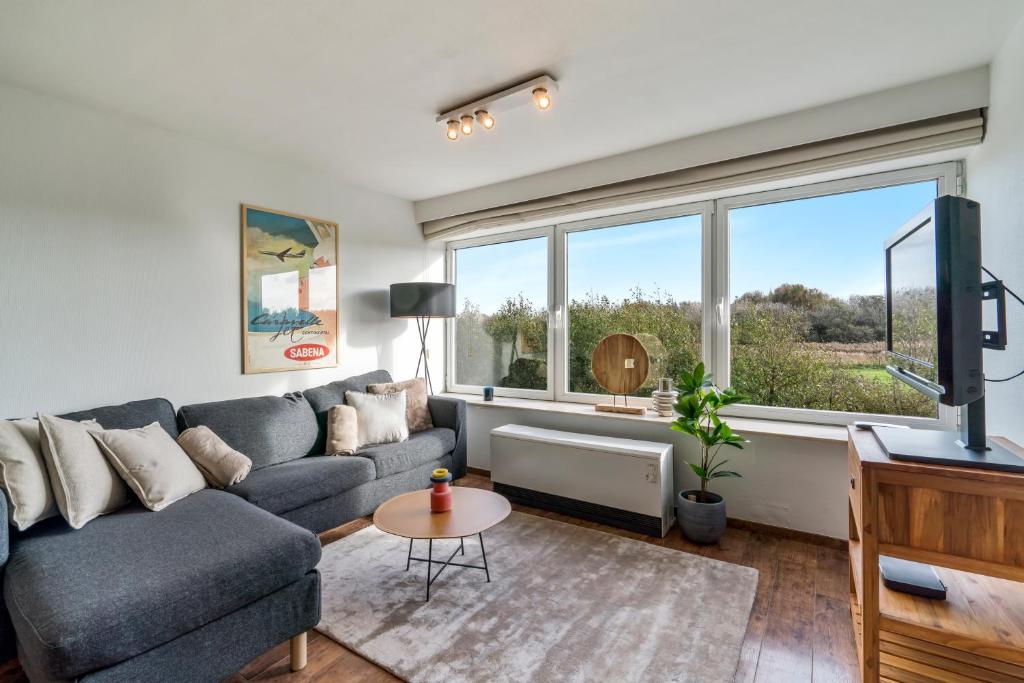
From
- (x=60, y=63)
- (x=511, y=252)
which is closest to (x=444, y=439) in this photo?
(x=511, y=252)

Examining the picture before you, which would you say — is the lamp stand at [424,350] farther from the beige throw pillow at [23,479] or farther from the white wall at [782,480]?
the beige throw pillow at [23,479]

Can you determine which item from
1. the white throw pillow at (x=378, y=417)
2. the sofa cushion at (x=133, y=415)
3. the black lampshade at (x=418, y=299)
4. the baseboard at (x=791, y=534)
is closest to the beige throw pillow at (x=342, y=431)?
the white throw pillow at (x=378, y=417)

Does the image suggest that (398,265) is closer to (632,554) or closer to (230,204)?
(230,204)

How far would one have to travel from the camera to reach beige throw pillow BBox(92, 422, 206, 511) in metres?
2.02

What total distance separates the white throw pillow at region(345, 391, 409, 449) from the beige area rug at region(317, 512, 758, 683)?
0.70 meters

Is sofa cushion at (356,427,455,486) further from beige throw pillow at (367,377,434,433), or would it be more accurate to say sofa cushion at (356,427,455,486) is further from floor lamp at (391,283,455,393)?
floor lamp at (391,283,455,393)

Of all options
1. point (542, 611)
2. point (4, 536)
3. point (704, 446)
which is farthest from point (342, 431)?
point (704, 446)

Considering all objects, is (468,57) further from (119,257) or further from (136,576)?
(136,576)

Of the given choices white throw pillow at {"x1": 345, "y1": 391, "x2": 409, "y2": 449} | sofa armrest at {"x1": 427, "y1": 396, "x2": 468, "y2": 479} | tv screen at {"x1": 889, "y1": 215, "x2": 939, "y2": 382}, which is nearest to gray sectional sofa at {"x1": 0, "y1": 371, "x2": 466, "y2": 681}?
white throw pillow at {"x1": 345, "y1": 391, "x2": 409, "y2": 449}

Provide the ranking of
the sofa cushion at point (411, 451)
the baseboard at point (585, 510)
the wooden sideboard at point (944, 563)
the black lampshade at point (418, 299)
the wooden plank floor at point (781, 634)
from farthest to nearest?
the black lampshade at point (418, 299) → the sofa cushion at point (411, 451) → the baseboard at point (585, 510) → the wooden plank floor at point (781, 634) → the wooden sideboard at point (944, 563)

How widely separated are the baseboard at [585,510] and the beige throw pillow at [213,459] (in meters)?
1.74

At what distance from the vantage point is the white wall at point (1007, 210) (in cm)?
172

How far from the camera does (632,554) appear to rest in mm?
2572

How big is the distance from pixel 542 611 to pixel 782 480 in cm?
170
